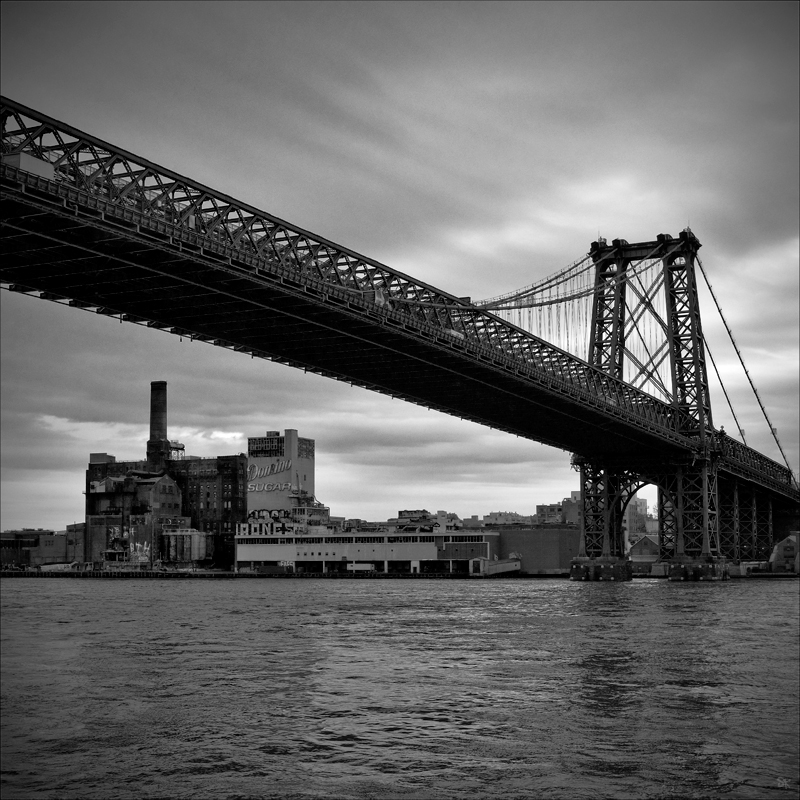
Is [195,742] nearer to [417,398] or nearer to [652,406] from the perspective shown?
[417,398]

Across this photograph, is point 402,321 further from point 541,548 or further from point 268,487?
point 268,487

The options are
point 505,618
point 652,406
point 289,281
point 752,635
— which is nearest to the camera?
point 752,635

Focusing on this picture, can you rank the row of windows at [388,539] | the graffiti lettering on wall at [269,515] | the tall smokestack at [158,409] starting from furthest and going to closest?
the tall smokestack at [158,409] < the graffiti lettering on wall at [269,515] < the row of windows at [388,539]

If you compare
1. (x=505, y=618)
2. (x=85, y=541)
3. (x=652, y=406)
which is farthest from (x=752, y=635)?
(x=85, y=541)

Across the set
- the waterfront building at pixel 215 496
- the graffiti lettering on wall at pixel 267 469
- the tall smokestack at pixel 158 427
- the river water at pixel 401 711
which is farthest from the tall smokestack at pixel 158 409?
the river water at pixel 401 711

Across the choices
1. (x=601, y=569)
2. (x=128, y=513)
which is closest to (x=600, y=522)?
(x=601, y=569)

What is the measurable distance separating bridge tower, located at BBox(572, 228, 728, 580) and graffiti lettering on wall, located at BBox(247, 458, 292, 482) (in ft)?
252

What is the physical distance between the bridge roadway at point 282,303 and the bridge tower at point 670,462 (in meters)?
11.8

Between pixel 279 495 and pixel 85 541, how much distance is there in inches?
1311

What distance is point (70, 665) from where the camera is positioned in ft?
106

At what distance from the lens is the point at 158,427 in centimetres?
18012

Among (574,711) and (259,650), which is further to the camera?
(259,650)

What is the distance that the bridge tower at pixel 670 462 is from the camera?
96.3 metres

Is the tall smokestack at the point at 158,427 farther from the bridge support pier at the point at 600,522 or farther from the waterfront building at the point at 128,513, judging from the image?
the bridge support pier at the point at 600,522
